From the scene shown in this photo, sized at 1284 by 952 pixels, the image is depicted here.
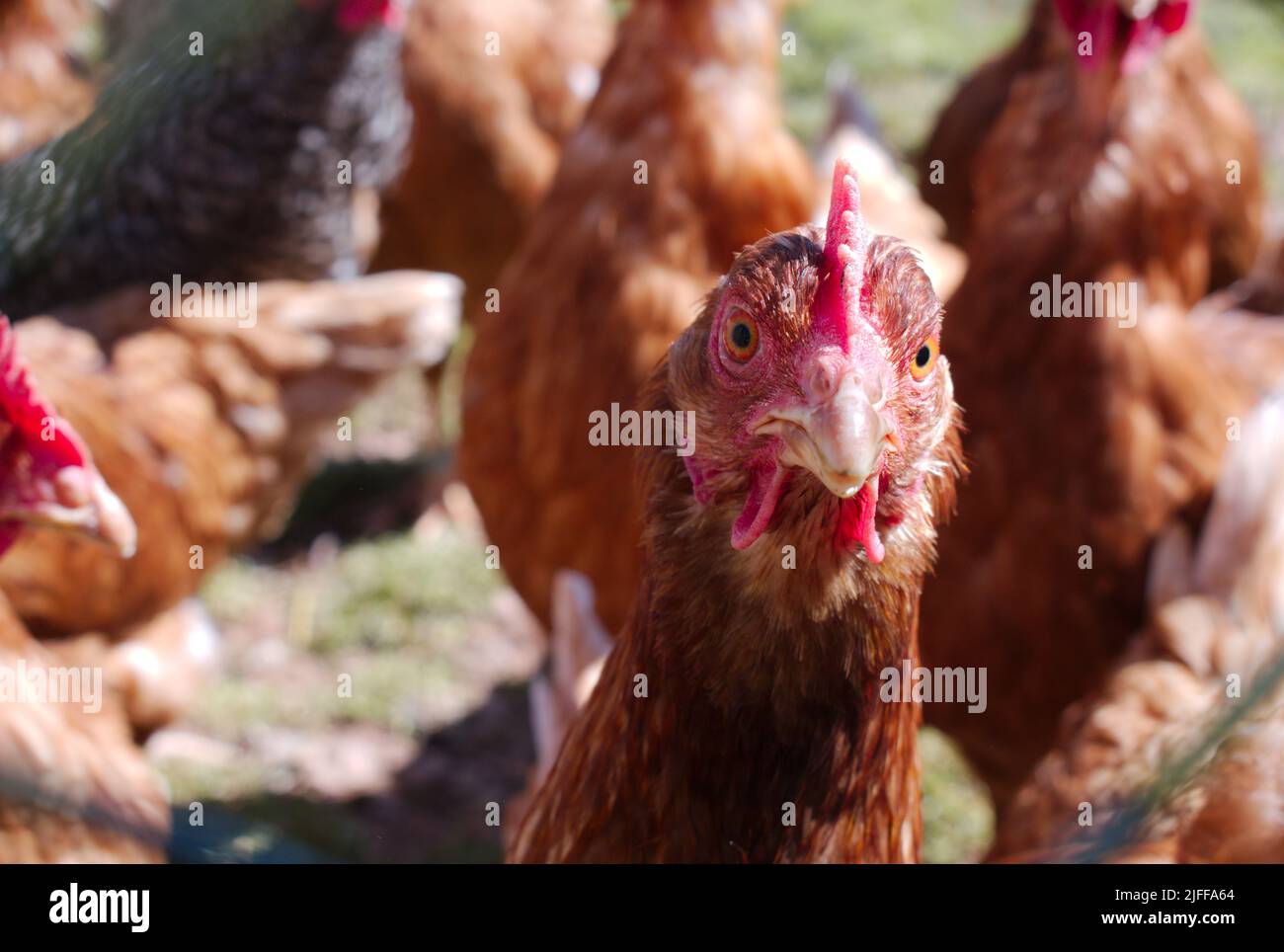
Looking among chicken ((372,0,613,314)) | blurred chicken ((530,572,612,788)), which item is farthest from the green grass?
blurred chicken ((530,572,612,788))

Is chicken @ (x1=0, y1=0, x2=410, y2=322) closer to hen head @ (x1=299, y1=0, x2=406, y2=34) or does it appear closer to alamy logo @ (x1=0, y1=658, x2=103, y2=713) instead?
hen head @ (x1=299, y1=0, x2=406, y2=34)

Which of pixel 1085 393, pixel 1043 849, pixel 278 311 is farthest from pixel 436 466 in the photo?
pixel 1043 849

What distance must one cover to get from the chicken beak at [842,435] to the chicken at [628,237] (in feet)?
4.01

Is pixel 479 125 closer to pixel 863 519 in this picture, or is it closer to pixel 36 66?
pixel 36 66

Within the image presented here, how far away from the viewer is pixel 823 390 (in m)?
1.16

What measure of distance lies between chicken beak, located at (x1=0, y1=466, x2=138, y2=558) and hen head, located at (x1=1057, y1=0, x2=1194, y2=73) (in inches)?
77.4

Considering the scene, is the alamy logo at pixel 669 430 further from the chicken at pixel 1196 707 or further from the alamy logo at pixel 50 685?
the alamy logo at pixel 50 685

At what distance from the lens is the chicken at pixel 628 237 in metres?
2.45

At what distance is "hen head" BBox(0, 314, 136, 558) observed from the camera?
74.0 inches
